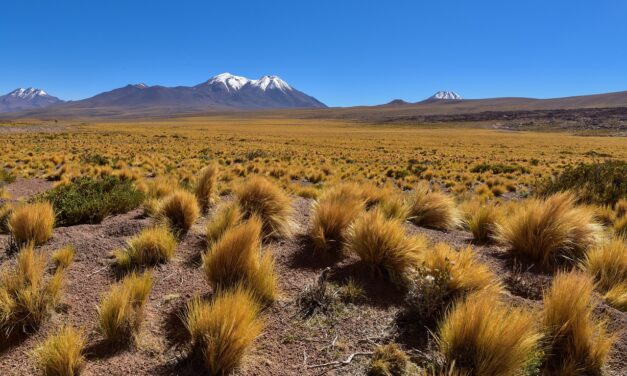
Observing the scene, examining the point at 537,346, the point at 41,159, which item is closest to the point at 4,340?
the point at 537,346

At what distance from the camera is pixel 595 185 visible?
10.1 metres

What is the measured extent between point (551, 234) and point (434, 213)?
7.10 feet

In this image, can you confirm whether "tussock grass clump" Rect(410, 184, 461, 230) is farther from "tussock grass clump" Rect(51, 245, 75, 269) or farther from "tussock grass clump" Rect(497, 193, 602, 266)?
"tussock grass clump" Rect(51, 245, 75, 269)

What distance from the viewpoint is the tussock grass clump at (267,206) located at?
5734 millimetres

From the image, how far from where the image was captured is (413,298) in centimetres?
354

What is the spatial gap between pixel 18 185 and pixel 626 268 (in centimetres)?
1460

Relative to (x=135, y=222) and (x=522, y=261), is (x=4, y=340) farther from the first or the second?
(x=522, y=261)

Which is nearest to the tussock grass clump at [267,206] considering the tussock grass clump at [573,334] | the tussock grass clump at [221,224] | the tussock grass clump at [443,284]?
the tussock grass clump at [221,224]

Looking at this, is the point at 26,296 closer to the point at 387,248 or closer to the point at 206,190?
the point at 387,248

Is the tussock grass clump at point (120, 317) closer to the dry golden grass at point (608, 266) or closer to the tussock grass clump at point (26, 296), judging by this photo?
the tussock grass clump at point (26, 296)

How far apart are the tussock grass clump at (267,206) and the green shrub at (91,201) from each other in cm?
219

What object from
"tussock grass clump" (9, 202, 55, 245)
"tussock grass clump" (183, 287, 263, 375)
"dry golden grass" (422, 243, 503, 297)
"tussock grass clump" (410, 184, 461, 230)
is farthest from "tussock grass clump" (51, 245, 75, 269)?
"tussock grass clump" (410, 184, 461, 230)

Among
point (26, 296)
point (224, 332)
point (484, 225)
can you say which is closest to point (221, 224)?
point (26, 296)

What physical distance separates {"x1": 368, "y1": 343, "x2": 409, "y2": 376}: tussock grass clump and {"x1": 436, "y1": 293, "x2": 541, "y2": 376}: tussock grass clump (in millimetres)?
304
